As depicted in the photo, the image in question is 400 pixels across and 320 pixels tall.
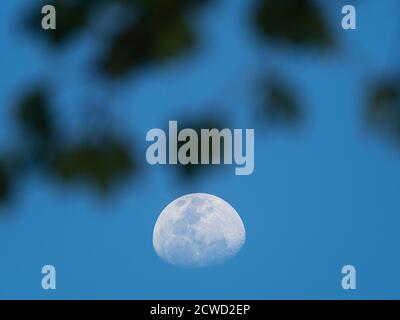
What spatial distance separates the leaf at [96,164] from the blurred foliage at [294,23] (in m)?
0.26

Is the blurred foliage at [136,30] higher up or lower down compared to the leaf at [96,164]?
higher up

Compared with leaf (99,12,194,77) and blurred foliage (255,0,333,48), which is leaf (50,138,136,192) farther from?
blurred foliage (255,0,333,48)

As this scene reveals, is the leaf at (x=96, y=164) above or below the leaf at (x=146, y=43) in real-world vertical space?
below

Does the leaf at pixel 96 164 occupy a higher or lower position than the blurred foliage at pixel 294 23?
lower

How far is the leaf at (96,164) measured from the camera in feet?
6.02

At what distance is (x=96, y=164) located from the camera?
1.84m

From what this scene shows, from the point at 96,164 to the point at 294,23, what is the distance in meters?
0.32

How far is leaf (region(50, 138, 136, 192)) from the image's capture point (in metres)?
1.83

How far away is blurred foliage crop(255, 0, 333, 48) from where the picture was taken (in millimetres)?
1769

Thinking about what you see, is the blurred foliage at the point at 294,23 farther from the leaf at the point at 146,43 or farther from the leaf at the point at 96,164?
the leaf at the point at 96,164

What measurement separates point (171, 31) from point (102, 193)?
231 mm

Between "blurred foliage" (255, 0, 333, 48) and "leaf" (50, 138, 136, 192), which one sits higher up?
"blurred foliage" (255, 0, 333, 48)

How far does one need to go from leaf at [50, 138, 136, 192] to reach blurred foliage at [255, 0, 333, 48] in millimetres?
256

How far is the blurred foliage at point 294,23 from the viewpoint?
1.77 meters
